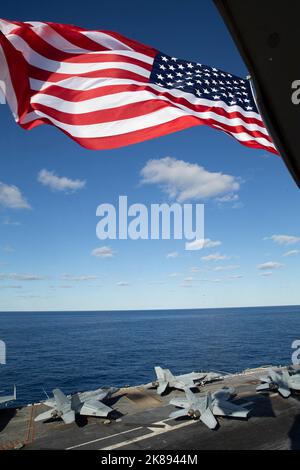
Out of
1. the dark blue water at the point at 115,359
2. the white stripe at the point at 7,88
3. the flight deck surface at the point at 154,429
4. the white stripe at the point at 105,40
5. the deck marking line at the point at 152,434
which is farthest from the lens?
the dark blue water at the point at 115,359

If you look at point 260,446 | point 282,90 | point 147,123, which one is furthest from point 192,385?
point 282,90

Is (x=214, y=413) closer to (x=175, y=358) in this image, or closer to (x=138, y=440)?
(x=138, y=440)

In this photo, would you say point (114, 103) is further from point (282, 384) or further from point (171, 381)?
A: point (171, 381)

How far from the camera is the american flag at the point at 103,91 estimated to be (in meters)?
11.8

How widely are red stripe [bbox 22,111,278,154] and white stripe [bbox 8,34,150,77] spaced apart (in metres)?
2.18

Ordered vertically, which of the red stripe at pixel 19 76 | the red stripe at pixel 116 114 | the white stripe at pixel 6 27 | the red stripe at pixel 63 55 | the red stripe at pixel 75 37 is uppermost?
the red stripe at pixel 75 37

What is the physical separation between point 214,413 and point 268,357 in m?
75.2

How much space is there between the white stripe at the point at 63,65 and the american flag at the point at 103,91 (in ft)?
0.11

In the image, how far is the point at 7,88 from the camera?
11.6 meters

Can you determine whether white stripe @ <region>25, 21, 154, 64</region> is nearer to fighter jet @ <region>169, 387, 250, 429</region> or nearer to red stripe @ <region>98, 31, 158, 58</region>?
red stripe @ <region>98, 31, 158, 58</region>

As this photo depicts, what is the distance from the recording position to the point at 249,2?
291cm

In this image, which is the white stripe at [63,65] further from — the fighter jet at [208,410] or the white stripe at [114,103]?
the fighter jet at [208,410]

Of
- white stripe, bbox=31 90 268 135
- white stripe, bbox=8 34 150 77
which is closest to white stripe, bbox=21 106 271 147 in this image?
white stripe, bbox=31 90 268 135

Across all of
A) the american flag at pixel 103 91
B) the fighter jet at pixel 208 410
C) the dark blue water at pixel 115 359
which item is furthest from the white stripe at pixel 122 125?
the dark blue water at pixel 115 359
